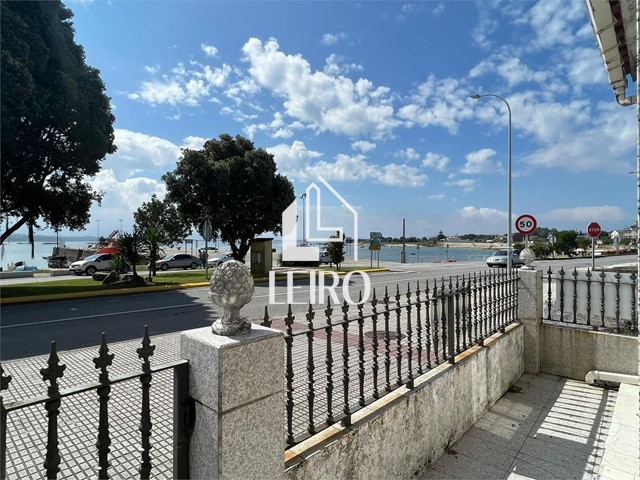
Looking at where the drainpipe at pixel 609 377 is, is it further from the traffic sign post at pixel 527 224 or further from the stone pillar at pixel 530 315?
the traffic sign post at pixel 527 224

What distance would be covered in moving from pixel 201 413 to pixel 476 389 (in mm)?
3773

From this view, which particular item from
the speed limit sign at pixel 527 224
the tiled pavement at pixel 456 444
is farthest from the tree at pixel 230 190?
the tiled pavement at pixel 456 444

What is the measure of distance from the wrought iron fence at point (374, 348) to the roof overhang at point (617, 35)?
3496 mm

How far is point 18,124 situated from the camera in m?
13.1

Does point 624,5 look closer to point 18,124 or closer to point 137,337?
point 137,337

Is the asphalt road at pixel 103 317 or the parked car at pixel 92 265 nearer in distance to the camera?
the asphalt road at pixel 103 317

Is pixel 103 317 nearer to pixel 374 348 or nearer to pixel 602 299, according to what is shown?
pixel 374 348

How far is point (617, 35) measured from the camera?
489cm

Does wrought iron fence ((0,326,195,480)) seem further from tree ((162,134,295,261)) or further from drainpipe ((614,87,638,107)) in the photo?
tree ((162,134,295,261))

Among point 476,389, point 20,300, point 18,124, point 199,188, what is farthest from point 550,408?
point 199,188

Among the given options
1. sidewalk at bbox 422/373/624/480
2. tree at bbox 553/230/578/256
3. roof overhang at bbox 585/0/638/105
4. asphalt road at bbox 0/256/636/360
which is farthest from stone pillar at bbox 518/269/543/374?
tree at bbox 553/230/578/256

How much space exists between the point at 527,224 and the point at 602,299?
5094 mm

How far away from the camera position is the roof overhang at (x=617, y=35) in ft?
14.4

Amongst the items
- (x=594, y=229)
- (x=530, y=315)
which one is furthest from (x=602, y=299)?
(x=594, y=229)
